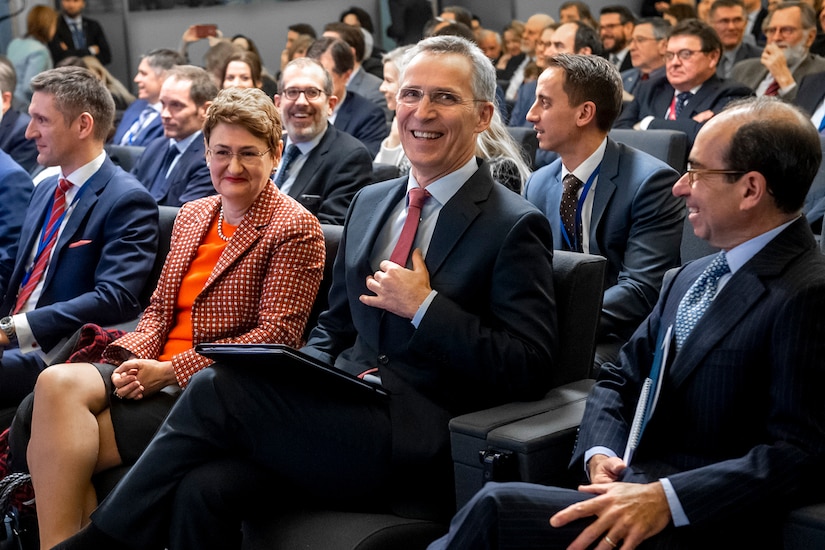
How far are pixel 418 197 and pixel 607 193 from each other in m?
0.82

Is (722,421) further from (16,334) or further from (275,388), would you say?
(16,334)

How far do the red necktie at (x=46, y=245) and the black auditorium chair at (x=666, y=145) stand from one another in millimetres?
1862

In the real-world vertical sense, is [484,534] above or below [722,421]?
A: below

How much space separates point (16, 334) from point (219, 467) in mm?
1094

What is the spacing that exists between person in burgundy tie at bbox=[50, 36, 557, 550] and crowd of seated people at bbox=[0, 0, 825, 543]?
109mm

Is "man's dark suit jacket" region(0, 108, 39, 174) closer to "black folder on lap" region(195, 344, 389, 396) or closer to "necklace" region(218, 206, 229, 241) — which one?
"necklace" region(218, 206, 229, 241)

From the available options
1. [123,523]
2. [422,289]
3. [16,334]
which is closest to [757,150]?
[422,289]

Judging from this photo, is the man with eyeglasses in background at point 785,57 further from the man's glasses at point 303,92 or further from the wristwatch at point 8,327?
the wristwatch at point 8,327

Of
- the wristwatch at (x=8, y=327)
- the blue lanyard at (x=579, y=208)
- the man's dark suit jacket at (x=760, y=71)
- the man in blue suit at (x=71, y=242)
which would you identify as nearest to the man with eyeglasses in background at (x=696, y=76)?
the man's dark suit jacket at (x=760, y=71)

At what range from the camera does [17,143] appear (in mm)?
5324

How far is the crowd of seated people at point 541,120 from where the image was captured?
110 inches

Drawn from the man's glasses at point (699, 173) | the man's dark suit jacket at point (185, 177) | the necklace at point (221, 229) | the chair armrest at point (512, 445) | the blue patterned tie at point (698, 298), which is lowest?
the man's dark suit jacket at point (185, 177)

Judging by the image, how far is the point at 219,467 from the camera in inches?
80.0

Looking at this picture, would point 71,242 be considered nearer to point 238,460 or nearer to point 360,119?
point 238,460
